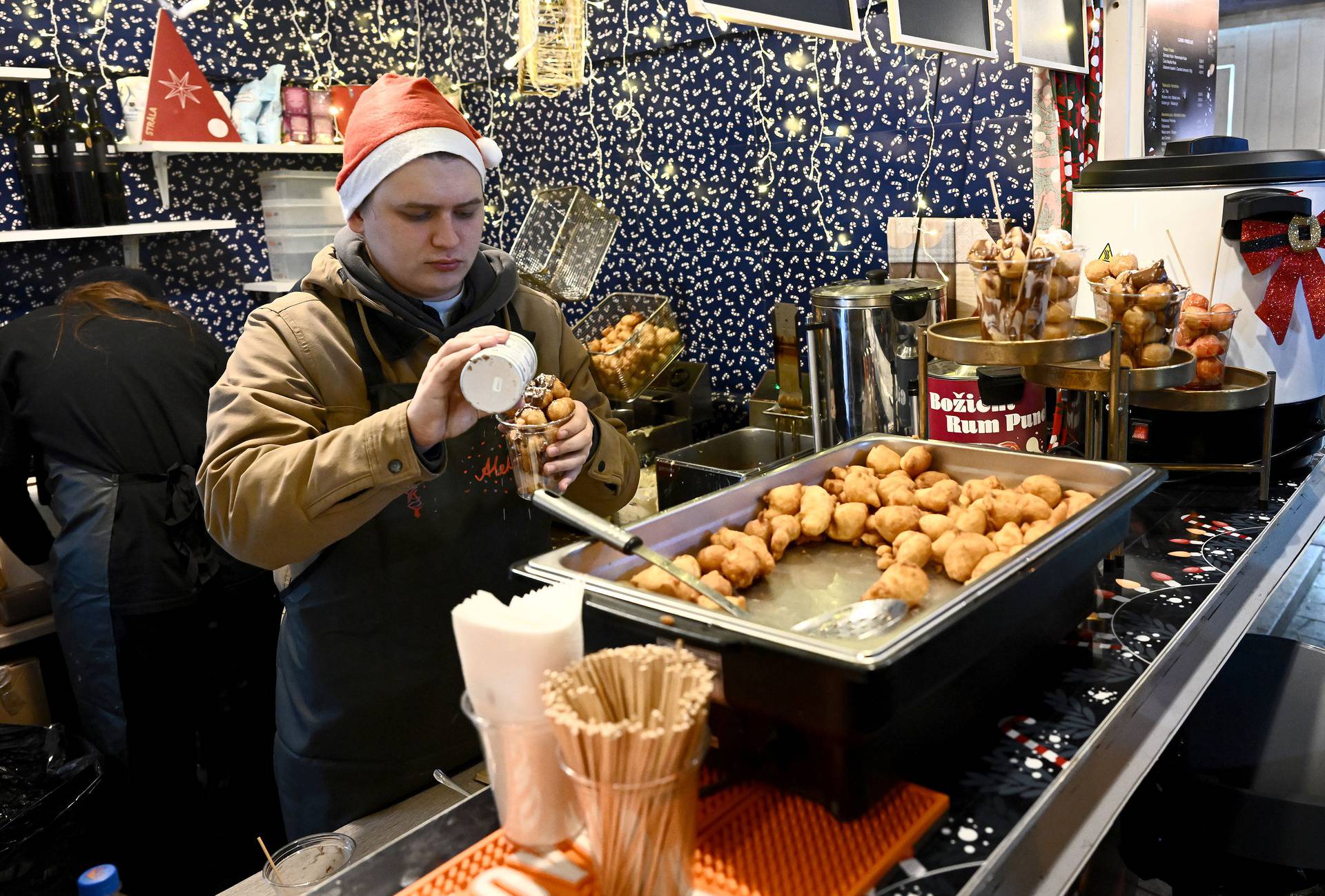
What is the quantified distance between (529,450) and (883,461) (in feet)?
1.98

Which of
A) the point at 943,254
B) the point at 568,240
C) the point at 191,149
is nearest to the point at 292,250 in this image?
the point at 191,149

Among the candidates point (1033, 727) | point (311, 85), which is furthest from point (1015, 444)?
point (311, 85)

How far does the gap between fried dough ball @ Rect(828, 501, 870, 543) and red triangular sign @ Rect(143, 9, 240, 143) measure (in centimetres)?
369

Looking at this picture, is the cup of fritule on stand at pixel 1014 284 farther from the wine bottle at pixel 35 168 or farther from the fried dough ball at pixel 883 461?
the wine bottle at pixel 35 168

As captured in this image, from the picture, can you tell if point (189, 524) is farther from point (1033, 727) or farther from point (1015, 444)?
point (1033, 727)

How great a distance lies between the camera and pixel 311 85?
4754 millimetres

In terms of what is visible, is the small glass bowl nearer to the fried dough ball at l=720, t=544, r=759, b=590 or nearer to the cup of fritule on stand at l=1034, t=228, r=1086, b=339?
the fried dough ball at l=720, t=544, r=759, b=590

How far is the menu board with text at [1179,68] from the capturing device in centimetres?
264

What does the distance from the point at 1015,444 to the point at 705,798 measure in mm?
1279

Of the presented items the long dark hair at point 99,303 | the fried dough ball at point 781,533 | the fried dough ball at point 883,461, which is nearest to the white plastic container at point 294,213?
the long dark hair at point 99,303

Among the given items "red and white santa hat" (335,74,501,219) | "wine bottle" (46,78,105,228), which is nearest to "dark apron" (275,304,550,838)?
"red and white santa hat" (335,74,501,219)

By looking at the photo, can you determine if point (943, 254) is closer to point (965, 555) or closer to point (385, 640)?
point (965, 555)

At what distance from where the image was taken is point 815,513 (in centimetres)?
150

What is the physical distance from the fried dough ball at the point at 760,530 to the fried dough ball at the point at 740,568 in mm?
115
